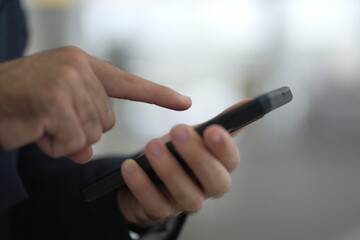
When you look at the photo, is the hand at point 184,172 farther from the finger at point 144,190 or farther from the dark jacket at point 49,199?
the dark jacket at point 49,199

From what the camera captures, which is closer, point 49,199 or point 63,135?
point 63,135

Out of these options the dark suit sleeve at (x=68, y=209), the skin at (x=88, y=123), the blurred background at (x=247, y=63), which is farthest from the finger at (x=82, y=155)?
the blurred background at (x=247, y=63)

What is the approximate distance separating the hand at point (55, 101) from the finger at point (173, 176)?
4 cm

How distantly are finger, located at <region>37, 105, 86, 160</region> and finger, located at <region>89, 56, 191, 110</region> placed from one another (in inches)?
1.6

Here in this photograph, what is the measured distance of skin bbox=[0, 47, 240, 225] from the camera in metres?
0.23

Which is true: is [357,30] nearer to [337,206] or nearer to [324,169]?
[324,169]

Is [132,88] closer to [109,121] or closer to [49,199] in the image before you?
[109,121]

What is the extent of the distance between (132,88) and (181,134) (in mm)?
56

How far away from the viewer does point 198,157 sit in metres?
0.25

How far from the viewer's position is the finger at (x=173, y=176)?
0.26m

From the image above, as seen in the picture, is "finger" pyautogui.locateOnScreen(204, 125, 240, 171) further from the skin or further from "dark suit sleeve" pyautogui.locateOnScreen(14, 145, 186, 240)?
"dark suit sleeve" pyautogui.locateOnScreen(14, 145, 186, 240)

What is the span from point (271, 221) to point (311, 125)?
20.1 inches

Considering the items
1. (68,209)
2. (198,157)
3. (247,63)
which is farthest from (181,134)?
(247,63)

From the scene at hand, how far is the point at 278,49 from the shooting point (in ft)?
6.04
